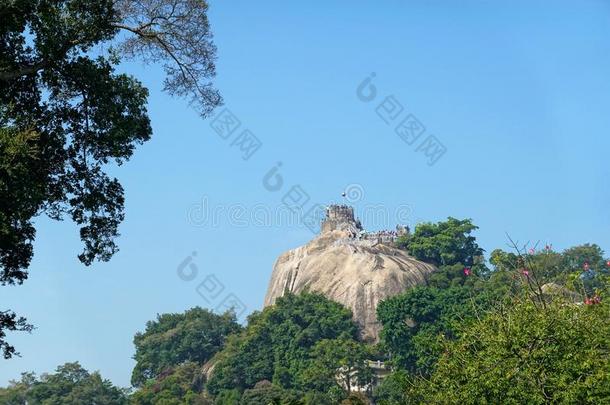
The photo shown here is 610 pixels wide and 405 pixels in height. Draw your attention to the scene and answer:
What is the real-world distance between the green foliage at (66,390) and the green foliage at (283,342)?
11353mm

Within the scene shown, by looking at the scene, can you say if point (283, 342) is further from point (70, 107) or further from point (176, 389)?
point (70, 107)

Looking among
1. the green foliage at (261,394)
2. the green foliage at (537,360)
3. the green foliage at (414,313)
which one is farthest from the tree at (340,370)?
the green foliage at (537,360)

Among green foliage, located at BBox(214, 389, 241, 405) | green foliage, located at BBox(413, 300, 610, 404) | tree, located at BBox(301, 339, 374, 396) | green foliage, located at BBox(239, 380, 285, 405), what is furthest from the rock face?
green foliage, located at BBox(413, 300, 610, 404)

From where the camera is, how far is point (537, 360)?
26062 mm

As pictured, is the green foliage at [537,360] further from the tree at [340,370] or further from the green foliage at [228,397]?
the green foliage at [228,397]

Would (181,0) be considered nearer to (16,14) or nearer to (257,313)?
(16,14)

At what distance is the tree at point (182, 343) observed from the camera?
101438mm

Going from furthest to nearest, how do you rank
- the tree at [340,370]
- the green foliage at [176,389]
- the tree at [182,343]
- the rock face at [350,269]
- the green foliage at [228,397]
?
the tree at [182,343] < the rock face at [350,269] < the green foliage at [176,389] < the green foliage at [228,397] < the tree at [340,370]

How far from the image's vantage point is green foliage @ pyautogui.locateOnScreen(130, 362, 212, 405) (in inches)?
3344

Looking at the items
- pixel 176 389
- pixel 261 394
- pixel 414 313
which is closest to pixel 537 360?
pixel 261 394

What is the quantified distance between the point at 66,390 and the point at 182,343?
13294 mm

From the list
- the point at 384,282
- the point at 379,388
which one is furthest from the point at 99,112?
the point at 384,282

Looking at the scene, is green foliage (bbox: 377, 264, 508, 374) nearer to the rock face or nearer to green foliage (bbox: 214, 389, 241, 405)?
the rock face

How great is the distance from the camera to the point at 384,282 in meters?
93.1
